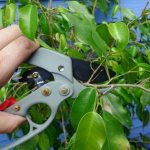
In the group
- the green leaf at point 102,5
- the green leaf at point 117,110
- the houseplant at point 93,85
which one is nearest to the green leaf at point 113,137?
the houseplant at point 93,85

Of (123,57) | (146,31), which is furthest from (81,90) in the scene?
(146,31)

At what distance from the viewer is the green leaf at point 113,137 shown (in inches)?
21.1

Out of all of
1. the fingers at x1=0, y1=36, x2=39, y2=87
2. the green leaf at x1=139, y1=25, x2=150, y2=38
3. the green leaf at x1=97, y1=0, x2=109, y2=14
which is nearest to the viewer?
the fingers at x1=0, y1=36, x2=39, y2=87

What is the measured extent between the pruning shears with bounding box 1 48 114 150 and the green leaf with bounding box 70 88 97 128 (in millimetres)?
14

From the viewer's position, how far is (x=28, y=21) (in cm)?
56

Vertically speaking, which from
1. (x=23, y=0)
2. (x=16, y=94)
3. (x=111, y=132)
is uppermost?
(x=23, y=0)

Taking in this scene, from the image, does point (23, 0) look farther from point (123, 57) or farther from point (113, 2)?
point (113, 2)

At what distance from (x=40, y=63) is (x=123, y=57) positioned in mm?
257

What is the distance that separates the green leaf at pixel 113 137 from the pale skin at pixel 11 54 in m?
0.16

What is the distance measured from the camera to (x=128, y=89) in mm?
808

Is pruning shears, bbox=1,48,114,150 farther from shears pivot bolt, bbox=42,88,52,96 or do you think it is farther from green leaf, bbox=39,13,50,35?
green leaf, bbox=39,13,50,35

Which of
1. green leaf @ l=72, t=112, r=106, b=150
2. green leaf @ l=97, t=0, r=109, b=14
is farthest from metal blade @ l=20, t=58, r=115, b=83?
green leaf @ l=97, t=0, r=109, b=14

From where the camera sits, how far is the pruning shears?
0.52 meters

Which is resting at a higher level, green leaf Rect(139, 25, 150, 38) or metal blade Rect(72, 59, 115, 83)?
metal blade Rect(72, 59, 115, 83)
